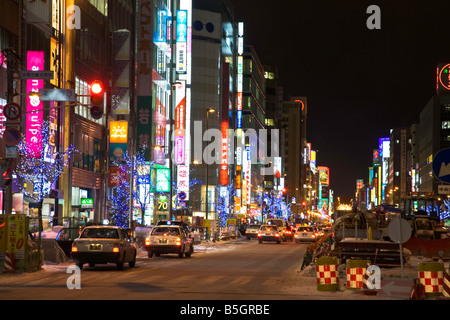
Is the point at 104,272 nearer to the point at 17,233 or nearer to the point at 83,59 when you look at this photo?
the point at 17,233

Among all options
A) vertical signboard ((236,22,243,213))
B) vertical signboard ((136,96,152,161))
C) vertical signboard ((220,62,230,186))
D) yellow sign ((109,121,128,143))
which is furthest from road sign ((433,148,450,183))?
vertical signboard ((236,22,243,213))

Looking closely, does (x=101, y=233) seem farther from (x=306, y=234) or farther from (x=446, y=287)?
(x=306, y=234)

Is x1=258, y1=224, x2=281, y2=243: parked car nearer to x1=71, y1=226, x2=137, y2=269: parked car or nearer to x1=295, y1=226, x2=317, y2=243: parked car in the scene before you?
x1=295, y1=226, x2=317, y2=243: parked car

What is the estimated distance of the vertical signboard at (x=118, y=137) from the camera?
222ft

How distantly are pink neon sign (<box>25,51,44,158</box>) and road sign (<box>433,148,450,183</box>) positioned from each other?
3466cm

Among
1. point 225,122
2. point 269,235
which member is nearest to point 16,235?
point 269,235

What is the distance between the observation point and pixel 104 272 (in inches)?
1096

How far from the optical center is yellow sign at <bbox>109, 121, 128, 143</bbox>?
6775 centimetres

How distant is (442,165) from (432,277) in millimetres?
3380

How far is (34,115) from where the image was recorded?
49.2 metres

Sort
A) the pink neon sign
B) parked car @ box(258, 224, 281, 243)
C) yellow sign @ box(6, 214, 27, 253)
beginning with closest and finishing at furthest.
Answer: yellow sign @ box(6, 214, 27, 253) < the pink neon sign < parked car @ box(258, 224, 281, 243)

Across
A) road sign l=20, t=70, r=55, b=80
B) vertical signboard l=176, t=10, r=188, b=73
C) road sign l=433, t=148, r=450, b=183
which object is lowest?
road sign l=433, t=148, r=450, b=183

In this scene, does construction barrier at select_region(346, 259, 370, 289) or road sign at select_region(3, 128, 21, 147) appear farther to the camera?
road sign at select_region(3, 128, 21, 147)
